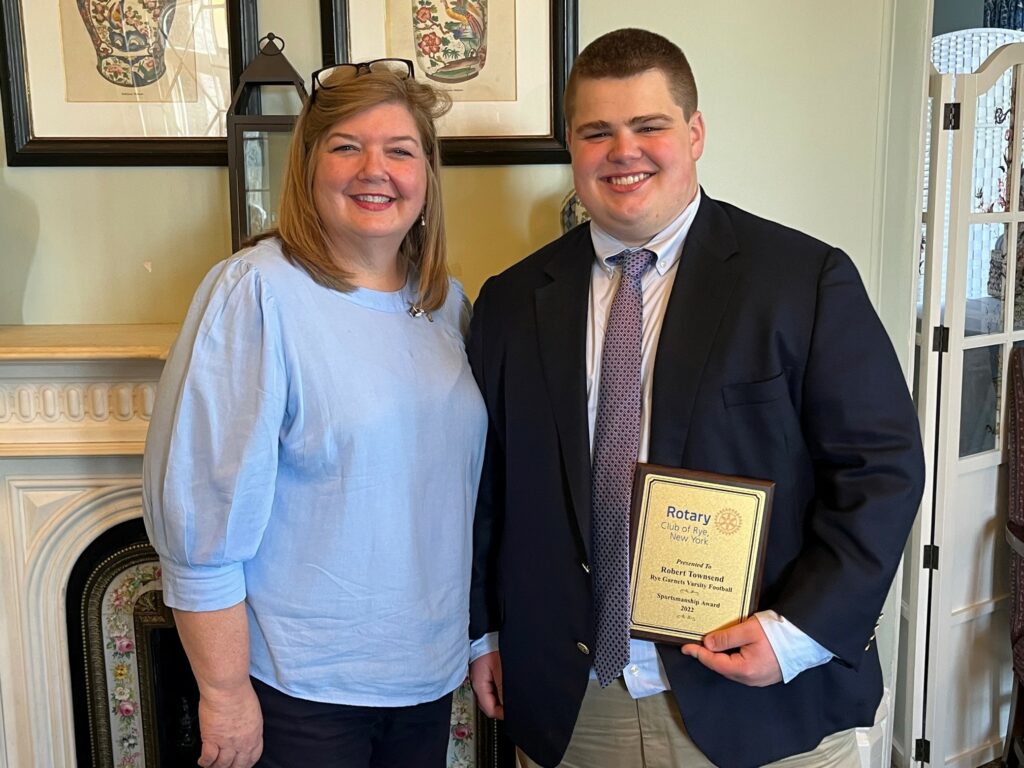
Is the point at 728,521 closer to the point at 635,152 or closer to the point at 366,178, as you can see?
the point at 635,152

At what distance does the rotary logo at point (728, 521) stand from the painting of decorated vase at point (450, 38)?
107 cm

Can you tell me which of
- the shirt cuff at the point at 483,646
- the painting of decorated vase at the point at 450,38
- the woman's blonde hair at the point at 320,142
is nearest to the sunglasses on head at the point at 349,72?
the woman's blonde hair at the point at 320,142

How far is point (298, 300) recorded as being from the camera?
1223 millimetres

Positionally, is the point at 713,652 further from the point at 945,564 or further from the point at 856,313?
the point at 945,564

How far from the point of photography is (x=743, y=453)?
117cm

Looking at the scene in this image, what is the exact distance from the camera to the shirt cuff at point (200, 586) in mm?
1203

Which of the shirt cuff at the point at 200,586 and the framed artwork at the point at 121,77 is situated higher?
the framed artwork at the point at 121,77

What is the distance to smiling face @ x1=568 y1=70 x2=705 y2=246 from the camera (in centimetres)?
121

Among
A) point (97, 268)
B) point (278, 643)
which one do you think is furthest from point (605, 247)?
point (97, 268)

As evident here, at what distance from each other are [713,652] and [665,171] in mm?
646

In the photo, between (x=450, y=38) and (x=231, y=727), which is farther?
(x=450, y=38)

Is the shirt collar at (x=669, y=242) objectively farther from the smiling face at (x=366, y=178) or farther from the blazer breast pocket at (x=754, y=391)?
the smiling face at (x=366, y=178)

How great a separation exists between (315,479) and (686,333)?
1.79 ft

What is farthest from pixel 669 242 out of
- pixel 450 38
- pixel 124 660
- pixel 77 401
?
pixel 124 660
